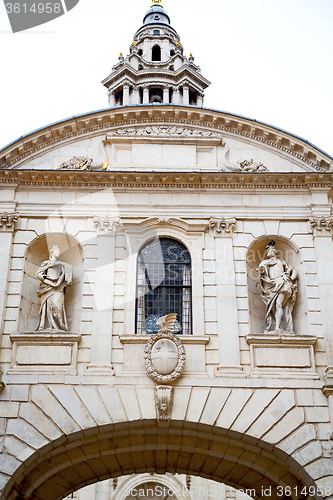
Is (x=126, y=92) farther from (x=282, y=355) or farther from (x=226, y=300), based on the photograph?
(x=282, y=355)

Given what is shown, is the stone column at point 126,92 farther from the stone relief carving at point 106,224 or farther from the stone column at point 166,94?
the stone relief carving at point 106,224

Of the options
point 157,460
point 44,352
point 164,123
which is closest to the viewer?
point 44,352

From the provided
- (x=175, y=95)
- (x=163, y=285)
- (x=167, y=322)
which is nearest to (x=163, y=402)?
(x=167, y=322)

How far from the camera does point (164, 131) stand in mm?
19641

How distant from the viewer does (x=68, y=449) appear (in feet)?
50.6

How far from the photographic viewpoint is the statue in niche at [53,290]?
16.3 m

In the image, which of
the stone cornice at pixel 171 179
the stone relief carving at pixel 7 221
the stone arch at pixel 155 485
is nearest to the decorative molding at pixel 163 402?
the stone cornice at pixel 171 179

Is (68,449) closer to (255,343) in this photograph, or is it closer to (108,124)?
(255,343)

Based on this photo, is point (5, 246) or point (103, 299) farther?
point (5, 246)

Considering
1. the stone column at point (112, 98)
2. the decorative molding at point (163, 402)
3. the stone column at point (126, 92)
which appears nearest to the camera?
the decorative molding at point (163, 402)

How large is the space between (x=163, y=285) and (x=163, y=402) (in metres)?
3.45

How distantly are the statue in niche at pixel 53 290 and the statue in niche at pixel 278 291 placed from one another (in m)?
5.08

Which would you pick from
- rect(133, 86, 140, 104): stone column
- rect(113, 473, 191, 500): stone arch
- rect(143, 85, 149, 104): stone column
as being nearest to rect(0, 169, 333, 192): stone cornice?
rect(113, 473, 191, 500): stone arch

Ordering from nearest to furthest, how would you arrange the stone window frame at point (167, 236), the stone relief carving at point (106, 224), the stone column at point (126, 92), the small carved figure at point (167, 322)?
the small carved figure at point (167, 322), the stone window frame at point (167, 236), the stone relief carving at point (106, 224), the stone column at point (126, 92)
